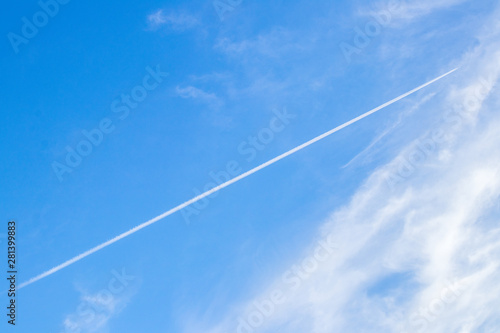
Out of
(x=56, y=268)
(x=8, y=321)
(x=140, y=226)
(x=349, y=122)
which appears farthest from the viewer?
(x=349, y=122)

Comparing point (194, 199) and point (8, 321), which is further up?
point (194, 199)

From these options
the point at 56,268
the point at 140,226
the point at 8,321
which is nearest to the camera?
the point at 8,321

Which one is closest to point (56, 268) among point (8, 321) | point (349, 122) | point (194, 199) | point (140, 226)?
point (8, 321)

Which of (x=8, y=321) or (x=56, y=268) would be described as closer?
(x=8, y=321)

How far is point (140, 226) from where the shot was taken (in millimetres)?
39625

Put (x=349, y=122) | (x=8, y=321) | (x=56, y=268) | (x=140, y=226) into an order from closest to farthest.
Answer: (x=8, y=321) < (x=56, y=268) < (x=140, y=226) < (x=349, y=122)

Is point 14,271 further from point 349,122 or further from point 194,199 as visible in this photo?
point 349,122

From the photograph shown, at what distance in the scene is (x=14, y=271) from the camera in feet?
116

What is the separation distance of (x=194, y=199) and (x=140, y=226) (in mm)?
7869

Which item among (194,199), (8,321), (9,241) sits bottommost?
(8,321)

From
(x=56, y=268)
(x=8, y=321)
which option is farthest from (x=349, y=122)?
(x=8, y=321)

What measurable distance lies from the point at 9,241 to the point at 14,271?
359 cm

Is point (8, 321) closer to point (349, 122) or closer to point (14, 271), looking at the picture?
point (14, 271)

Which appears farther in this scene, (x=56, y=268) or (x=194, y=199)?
(x=194, y=199)
